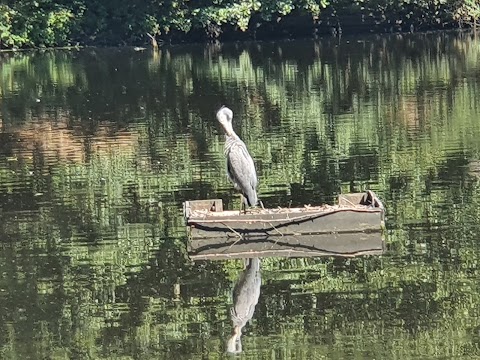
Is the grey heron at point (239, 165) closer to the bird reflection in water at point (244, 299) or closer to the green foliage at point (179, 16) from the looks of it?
the bird reflection in water at point (244, 299)

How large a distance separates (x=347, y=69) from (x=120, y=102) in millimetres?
9231

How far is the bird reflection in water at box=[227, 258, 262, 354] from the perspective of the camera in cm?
1103

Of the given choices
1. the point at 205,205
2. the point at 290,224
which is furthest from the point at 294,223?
the point at 205,205

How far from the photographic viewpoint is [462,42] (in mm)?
48875

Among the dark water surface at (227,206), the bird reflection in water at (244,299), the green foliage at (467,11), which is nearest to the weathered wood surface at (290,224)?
the dark water surface at (227,206)

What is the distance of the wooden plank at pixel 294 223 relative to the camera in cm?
1469

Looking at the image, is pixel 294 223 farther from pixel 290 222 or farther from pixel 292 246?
pixel 292 246

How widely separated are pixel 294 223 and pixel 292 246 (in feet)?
1.12

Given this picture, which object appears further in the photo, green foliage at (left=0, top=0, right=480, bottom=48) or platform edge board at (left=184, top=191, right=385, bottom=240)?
green foliage at (left=0, top=0, right=480, bottom=48)

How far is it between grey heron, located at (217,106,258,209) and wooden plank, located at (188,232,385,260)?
2.25 feet

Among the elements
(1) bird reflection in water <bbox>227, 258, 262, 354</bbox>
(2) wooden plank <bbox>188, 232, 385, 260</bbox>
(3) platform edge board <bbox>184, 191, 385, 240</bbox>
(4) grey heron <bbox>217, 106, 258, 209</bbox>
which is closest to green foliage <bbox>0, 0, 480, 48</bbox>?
(4) grey heron <bbox>217, 106, 258, 209</bbox>

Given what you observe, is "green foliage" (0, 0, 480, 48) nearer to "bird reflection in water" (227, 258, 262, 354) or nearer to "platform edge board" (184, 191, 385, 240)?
"platform edge board" (184, 191, 385, 240)

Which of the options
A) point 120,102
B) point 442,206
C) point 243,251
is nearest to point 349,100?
point 120,102


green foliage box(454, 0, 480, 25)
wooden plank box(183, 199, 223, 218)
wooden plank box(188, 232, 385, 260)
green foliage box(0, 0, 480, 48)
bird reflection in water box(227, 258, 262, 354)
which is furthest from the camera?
green foliage box(454, 0, 480, 25)
